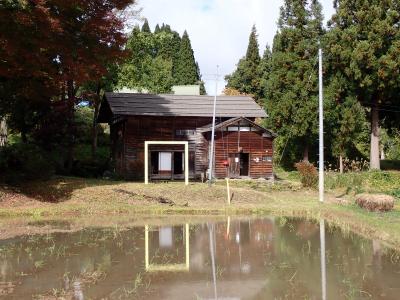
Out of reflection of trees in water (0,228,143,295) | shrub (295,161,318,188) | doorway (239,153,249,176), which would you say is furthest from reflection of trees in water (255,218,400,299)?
doorway (239,153,249,176)

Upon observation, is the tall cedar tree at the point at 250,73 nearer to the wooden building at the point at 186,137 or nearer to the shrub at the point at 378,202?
the wooden building at the point at 186,137

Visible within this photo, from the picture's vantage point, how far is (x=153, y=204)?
65.0 feet

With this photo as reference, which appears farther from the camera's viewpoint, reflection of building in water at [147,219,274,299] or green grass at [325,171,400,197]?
green grass at [325,171,400,197]

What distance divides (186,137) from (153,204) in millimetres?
14303

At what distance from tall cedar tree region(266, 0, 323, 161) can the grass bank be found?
1258cm

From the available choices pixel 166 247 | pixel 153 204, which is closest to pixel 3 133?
pixel 153 204

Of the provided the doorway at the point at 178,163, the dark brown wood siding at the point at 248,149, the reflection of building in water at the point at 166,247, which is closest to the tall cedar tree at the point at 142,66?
the doorway at the point at 178,163

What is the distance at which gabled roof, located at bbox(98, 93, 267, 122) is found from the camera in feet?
107

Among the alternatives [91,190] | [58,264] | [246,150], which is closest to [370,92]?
[246,150]

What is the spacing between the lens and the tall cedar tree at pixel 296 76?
118ft

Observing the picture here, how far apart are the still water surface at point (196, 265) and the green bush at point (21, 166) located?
9.82 meters

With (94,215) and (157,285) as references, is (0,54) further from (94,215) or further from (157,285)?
(157,285)

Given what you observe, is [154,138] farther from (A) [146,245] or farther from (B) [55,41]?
(A) [146,245]

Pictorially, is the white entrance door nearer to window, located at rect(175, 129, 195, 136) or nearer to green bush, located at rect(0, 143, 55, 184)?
window, located at rect(175, 129, 195, 136)
